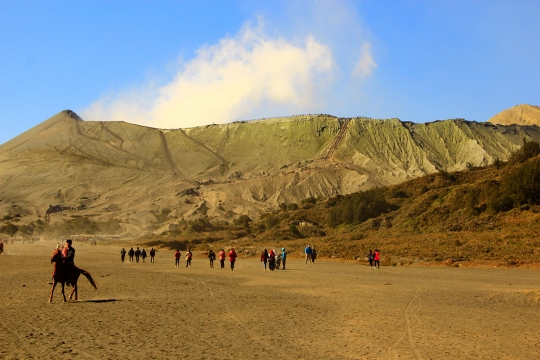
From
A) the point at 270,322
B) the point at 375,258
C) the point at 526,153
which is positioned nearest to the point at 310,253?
the point at 375,258

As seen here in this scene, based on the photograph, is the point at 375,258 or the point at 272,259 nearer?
the point at 272,259

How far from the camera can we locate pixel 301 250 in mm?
47500

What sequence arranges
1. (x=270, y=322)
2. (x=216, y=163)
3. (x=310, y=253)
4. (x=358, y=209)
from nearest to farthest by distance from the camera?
(x=270, y=322) < (x=310, y=253) < (x=358, y=209) < (x=216, y=163)

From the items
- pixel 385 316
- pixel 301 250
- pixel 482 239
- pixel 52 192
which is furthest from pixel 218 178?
pixel 385 316

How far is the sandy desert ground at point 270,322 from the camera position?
8.72m

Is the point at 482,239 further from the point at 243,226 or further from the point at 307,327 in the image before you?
the point at 243,226

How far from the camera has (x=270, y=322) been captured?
11641 millimetres

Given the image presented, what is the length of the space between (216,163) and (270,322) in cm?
12559

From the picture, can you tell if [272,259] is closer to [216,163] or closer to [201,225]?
[201,225]

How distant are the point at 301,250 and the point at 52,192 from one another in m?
89.7

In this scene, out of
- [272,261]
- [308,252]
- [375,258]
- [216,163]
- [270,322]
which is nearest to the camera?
Answer: [270,322]

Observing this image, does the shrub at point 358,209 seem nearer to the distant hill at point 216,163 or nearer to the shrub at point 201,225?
the shrub at point 201,225

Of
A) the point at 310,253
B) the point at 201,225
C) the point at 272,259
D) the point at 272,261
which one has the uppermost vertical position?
the point at 201,225

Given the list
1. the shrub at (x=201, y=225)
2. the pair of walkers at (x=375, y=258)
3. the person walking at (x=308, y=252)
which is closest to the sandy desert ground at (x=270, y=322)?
the pair of walkers at (x=375, y=258)
